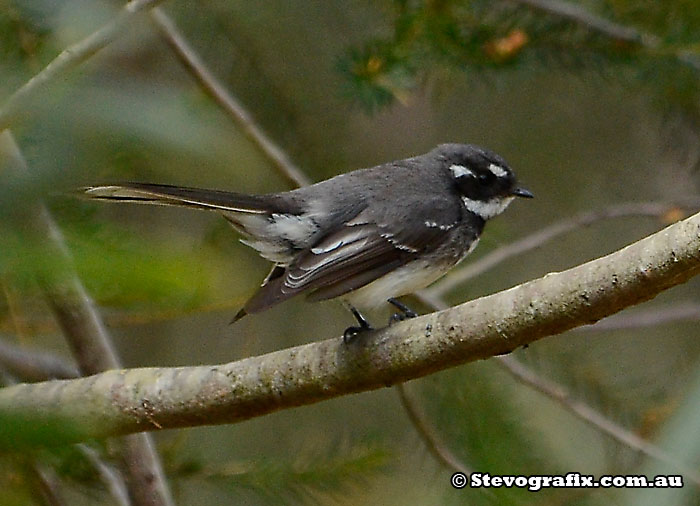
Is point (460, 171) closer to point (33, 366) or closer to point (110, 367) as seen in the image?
point (110, 367)

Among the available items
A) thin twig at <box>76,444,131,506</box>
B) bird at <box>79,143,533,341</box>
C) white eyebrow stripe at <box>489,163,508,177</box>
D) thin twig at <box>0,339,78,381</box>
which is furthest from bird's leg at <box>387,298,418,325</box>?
thin twig at <box>0,339,78,381</box>

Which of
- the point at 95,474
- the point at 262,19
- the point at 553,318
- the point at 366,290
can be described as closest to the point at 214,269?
the point at 553,318

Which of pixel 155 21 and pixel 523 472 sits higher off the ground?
pixel 155 21

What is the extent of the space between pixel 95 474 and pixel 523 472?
1.40 meters

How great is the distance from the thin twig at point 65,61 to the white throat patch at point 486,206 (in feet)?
6.68

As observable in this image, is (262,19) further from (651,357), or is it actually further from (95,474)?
(651,357)

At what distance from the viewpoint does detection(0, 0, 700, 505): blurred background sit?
2.87 meters

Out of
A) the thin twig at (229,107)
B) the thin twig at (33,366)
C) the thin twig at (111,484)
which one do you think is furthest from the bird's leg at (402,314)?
the thin twig at (33,366)

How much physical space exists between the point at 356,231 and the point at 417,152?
7.98ft

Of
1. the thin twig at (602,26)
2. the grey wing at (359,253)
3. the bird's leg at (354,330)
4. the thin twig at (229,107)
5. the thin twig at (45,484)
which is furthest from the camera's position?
the thin twig at (602,26)

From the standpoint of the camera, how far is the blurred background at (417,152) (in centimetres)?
287

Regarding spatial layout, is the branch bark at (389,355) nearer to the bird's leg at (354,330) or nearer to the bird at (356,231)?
the bird's leg at (354,330)

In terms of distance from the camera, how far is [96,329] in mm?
2812

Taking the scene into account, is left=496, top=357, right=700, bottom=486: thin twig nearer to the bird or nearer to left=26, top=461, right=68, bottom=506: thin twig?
the bird
